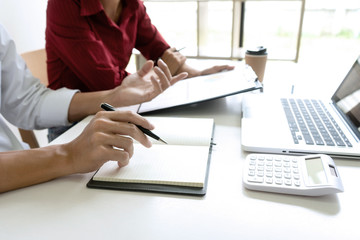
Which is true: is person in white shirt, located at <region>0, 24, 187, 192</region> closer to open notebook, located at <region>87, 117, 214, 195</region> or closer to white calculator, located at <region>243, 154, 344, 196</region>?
open notebook, located at <region>87, 117, 214, 195</region>

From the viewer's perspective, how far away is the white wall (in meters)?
1.42

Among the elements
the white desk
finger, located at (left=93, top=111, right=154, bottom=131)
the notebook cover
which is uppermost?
finger, located at (left=93, top=111, right=154, bottom=131)

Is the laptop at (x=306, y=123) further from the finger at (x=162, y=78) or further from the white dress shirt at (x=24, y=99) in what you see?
the white dress shirt at (x=24, y=99)

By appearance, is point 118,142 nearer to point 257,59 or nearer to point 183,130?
point 183,130

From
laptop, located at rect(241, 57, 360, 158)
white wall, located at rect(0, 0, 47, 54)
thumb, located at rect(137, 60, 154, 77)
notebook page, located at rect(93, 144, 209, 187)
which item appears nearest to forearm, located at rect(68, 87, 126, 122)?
thumb, located at rect(137, 60, 154, 77)

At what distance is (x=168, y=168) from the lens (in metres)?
0.48

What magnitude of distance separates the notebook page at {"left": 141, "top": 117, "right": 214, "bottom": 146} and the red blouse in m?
0.32

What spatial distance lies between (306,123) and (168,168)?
1.13 ft

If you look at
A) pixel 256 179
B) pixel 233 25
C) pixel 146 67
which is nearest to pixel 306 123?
pixel 256 179

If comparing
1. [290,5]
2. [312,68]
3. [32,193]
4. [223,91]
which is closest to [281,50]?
[290,5]

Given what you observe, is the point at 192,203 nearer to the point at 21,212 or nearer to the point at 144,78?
the point at 21,212

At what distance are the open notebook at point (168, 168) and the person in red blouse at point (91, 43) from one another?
41 centimetres

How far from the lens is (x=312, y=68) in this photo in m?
1.24

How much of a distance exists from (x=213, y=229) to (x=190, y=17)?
1.73 metres
